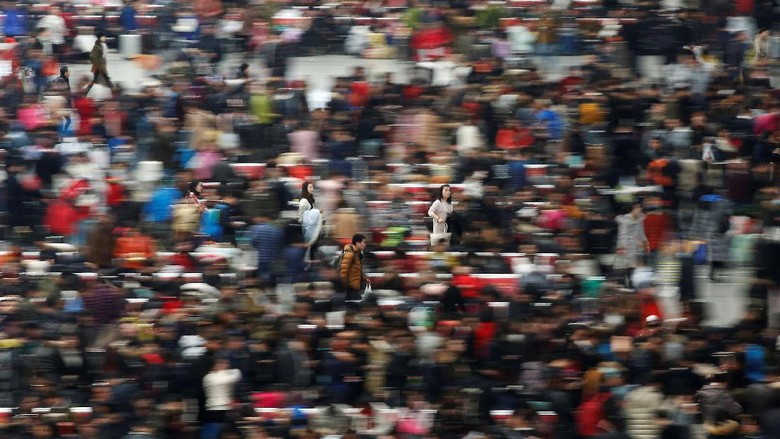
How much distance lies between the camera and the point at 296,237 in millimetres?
22359

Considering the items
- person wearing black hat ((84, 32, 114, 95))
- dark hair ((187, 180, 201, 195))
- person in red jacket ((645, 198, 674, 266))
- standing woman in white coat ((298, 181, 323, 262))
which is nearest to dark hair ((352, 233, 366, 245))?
standing woman in white coat ((298, 181, 323, 262))

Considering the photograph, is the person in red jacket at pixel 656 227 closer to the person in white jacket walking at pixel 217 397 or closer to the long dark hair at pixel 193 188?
the long dark hair at pixel 193 188

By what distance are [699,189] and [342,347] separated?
594cm

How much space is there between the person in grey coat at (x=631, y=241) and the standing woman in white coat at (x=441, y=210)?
217 centimetres

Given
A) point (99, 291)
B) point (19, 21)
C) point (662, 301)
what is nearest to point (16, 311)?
point (99, 291)

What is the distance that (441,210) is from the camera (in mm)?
22641

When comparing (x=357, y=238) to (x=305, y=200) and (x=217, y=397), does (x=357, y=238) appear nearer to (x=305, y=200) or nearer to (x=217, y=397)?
(x=305, y=200)

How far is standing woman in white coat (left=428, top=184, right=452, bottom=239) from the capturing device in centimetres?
2261

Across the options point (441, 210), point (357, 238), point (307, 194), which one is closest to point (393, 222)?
point (441, 210)

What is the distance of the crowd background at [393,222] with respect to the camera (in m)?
19.2

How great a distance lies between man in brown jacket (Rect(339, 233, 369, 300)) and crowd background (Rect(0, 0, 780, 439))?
28mm

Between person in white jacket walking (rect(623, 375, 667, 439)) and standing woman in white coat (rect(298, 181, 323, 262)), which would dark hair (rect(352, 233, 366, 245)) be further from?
person in white jacket walking (rect(623, 375, 667, 439))

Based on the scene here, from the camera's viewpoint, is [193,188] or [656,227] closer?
[656,227]

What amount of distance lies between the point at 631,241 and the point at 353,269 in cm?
349
